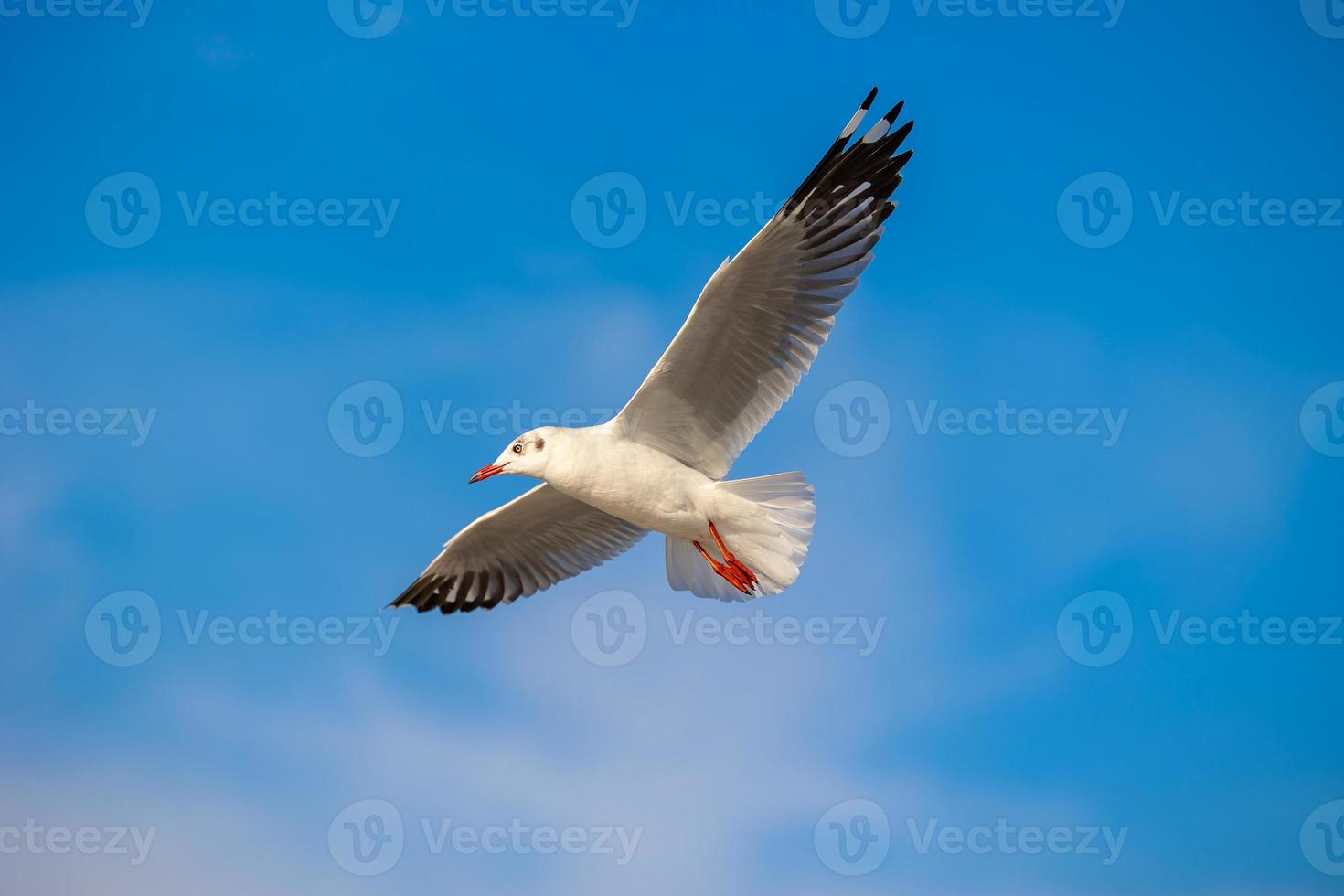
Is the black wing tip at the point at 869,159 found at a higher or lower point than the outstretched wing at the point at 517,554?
higher

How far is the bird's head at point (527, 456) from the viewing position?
6.27 metres

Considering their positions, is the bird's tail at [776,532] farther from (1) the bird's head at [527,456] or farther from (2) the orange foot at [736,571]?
(1) the bird's head at [527,456]

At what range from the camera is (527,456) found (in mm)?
6332

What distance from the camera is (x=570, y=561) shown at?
7566mm

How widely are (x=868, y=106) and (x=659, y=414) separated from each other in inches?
65.4

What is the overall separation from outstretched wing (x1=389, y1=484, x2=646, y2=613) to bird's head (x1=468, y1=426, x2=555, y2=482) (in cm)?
90

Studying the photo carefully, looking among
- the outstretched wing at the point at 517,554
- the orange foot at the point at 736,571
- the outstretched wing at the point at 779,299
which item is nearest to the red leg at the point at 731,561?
the orange foot at the point at 736,571

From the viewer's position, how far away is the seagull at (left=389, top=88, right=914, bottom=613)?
601 centimetres

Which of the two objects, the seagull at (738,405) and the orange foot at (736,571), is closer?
the seagull at (738,405)

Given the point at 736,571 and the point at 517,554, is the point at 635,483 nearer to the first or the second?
the point at 736,571

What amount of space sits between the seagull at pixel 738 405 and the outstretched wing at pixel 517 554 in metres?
0.77

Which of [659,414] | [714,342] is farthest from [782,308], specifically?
[659,414]

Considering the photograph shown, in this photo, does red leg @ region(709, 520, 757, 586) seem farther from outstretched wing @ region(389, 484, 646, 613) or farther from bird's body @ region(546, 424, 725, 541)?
outstretched wing @ region(389, 484, 646, 613)

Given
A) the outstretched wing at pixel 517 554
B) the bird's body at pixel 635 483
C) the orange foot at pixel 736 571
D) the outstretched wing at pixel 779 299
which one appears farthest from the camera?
the outstretched wing at pixel 517 554
